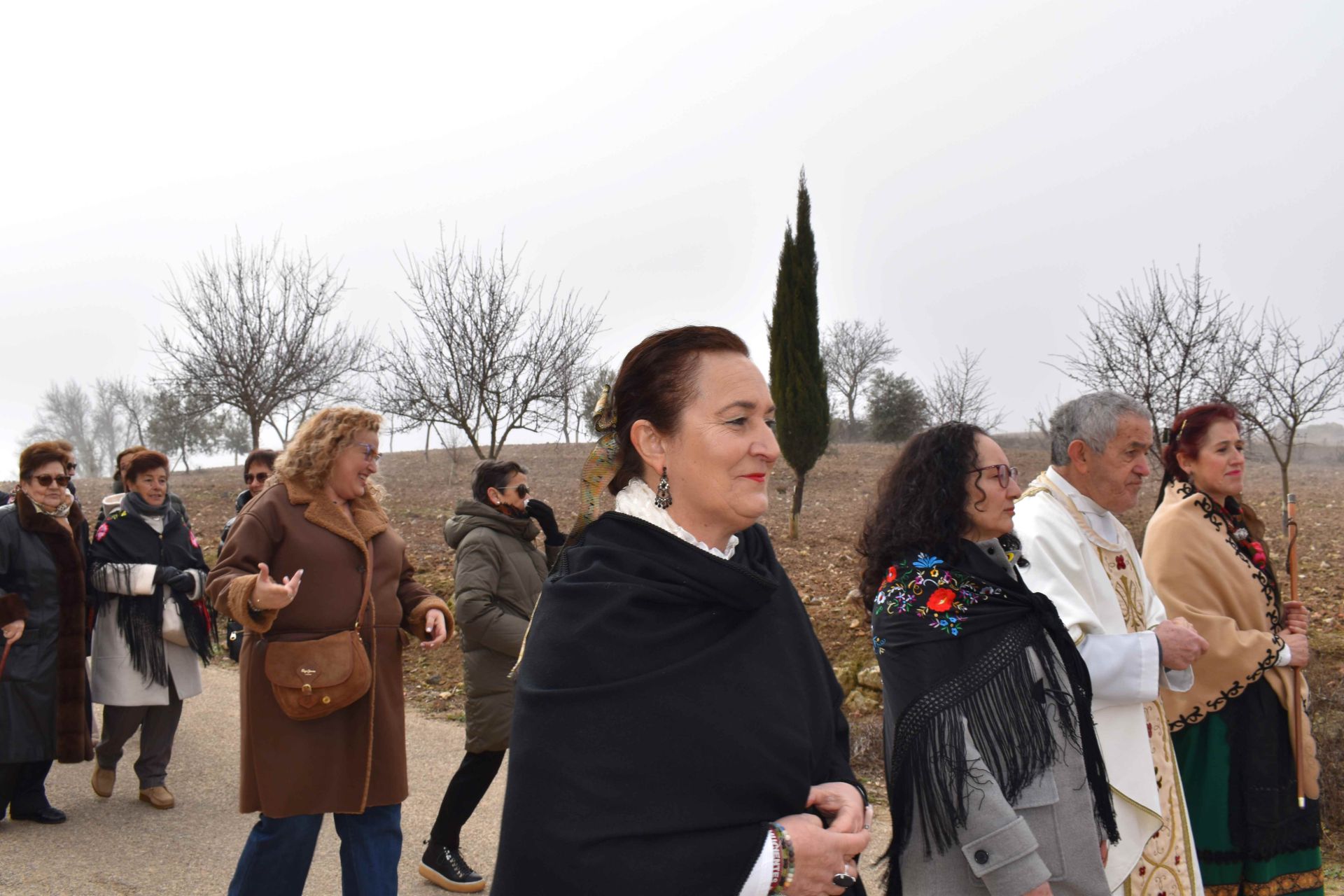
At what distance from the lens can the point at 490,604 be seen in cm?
465

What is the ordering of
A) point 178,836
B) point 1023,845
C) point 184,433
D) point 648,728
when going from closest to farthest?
point 648,728 → point 1023,845 → point 178,836 → point 184,433

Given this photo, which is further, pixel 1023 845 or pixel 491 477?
pixel 491 477

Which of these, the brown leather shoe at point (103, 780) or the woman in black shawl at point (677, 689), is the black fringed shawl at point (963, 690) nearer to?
the woman in black shawl at point (677, 689)

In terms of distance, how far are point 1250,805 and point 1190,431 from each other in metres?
1.47

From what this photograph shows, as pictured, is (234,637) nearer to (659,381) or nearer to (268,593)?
(268,593)

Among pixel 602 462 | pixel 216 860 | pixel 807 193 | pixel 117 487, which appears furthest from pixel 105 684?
pixel 807 193

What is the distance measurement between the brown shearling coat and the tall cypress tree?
13475 mm

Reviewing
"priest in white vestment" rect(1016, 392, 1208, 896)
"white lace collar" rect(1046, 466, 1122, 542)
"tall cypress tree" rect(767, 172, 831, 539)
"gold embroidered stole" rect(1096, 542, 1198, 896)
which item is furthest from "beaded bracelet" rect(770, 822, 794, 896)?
"tall cypress tree" rect(767, 172, 831, 539)

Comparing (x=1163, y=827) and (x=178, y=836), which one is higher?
(x=1163, y=827)

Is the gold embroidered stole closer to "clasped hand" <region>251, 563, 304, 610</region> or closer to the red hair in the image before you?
the red hair

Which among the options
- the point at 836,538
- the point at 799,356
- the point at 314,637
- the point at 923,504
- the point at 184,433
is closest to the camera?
the point at 923,504

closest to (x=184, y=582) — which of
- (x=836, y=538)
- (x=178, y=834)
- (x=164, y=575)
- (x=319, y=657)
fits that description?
(x=164, y=575)

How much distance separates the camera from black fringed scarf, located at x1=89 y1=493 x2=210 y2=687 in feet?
19.2

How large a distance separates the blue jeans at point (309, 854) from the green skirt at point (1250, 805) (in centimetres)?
297
